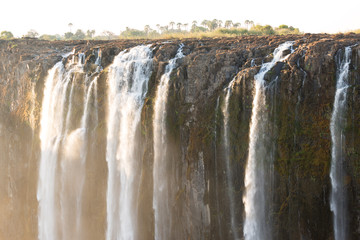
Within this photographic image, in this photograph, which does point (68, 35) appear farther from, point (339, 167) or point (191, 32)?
point (339, 167)

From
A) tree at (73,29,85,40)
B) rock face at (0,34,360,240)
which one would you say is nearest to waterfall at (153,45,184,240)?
rock face at (0,34,360,240)

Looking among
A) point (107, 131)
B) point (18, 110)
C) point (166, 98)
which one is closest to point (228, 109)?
point (166, 98)

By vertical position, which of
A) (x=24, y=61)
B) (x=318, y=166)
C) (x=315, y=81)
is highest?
(x=24, y=61)

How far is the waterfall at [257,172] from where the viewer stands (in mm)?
15641

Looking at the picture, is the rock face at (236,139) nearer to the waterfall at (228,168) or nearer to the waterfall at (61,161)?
the waterfall at (228,168)

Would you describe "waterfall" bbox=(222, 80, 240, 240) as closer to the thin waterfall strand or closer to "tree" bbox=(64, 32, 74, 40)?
the thin waterfall strand

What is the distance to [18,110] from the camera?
25.1 metres

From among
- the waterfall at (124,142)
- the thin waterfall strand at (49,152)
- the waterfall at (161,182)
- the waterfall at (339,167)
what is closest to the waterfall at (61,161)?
the thin waterfall strand at (49,152)

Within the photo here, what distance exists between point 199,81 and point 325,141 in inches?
273

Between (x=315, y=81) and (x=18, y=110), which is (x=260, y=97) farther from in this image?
(x=18, y=110)

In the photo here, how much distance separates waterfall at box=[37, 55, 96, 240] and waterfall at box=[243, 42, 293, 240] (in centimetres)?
1041

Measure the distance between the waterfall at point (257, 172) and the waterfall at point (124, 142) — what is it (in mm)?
6531

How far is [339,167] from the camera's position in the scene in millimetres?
14430

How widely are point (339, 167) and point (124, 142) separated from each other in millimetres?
11266
